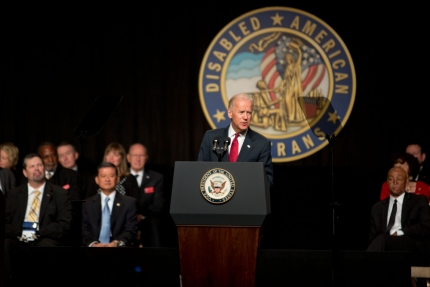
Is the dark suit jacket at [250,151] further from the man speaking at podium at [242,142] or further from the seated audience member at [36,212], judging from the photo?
the seated audience member at [36,212]

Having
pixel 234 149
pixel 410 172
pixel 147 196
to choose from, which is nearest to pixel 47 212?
pixel 147 196

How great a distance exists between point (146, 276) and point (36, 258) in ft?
2.39

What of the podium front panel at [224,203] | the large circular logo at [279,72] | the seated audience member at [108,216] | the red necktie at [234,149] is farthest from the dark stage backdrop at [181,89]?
the podium front panel at [224,203]

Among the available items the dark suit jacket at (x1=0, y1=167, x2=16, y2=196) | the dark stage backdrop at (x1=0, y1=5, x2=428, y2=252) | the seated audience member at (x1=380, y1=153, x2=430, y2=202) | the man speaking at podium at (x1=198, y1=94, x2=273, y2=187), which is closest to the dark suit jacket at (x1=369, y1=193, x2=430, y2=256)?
the seated audience member at (x1=380, y1=153, x2=430, y2=202)

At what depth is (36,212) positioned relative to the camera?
620 centimetres

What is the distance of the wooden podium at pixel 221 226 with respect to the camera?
3.66 metres

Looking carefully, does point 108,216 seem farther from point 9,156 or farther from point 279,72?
point 279,72

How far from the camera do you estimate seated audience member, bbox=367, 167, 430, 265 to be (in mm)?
5797

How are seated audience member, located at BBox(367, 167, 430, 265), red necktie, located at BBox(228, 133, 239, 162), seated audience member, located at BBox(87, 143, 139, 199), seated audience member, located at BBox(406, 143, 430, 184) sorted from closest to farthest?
red necktie, located at BBox(228, 133, 239, 162) → seated audience member, located at BBox(367, 167, 430, 265) → seated audience member, located at BBox(87, 143, 139, 199) → seated audience member, located at BBox(406, 143, 430, 184)

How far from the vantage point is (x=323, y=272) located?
4.45 metres

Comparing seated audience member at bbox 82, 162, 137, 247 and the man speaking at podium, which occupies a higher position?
the man speaking at podium

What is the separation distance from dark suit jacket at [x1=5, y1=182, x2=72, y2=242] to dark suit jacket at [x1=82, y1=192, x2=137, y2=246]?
0.22 metres

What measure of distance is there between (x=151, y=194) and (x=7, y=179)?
1.37 m

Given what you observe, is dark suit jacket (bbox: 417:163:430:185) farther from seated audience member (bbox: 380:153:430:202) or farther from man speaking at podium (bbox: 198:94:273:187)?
man speaking at podium (bbox: 198:94:273:187)
